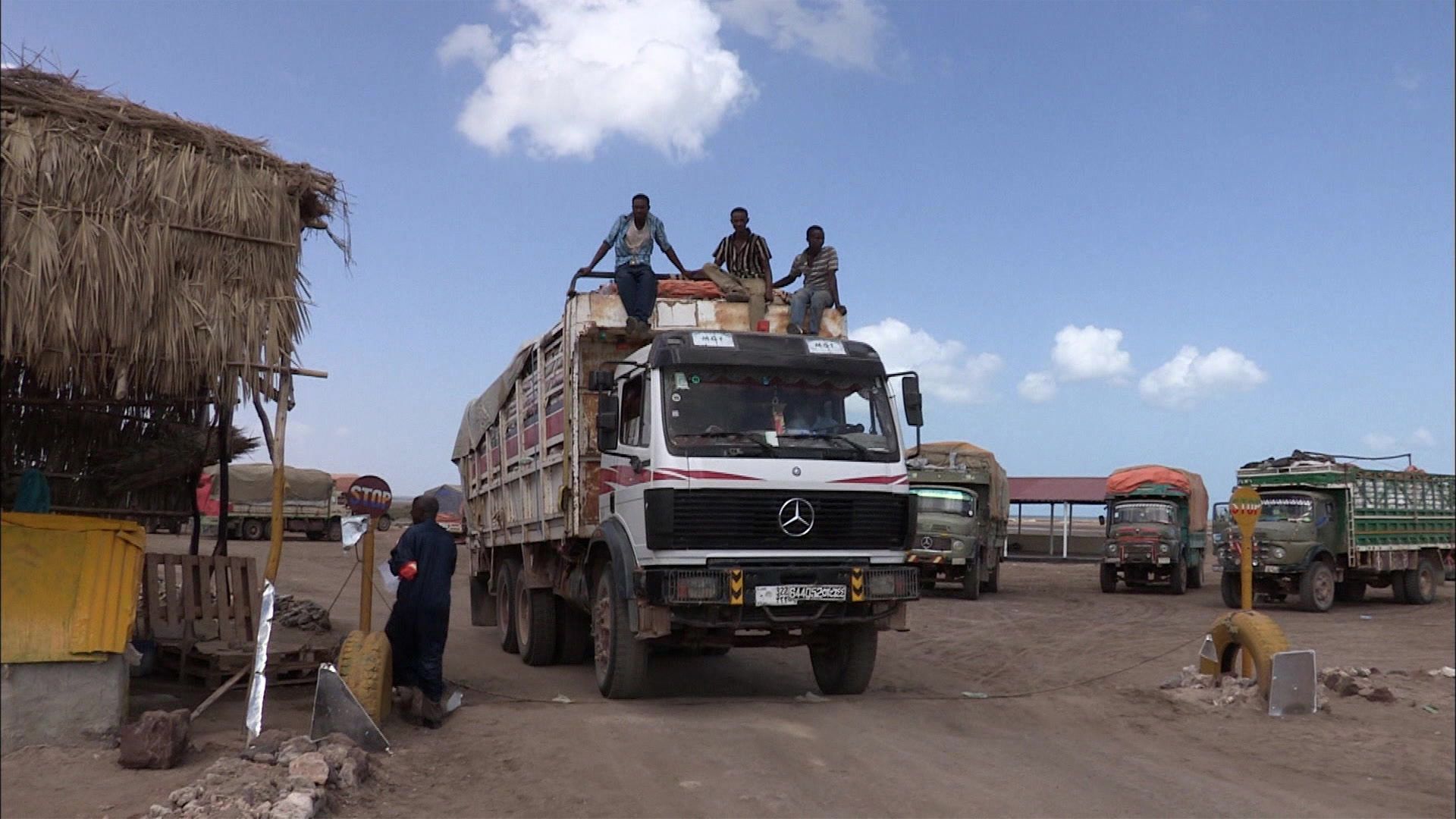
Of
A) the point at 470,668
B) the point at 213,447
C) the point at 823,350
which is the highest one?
the point at 823,350

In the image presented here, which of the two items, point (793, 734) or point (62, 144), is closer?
point (62, 144)

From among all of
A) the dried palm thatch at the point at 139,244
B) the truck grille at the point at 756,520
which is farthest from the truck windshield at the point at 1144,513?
the dried palm thatch at the point at 139,244

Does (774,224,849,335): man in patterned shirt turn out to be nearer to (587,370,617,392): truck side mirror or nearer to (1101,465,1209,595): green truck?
(587,370,617,392): truck side mirror

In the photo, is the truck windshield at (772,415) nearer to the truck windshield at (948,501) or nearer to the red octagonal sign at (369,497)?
the red octagonal sign at (369,497)

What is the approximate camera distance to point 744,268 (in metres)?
10.8

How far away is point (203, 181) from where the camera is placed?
729 centimetres

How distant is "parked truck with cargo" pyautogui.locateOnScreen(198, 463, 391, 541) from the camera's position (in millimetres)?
38969

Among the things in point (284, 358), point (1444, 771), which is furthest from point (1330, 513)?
point (284, 358)

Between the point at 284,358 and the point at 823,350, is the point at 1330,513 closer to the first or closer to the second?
the point at 823,350

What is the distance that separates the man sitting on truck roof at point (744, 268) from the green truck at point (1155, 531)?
16.0 meters

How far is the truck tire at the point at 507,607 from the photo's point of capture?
12.7m

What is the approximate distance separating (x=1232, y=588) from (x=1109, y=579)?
14.5 feet

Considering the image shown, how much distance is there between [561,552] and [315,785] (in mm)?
4567

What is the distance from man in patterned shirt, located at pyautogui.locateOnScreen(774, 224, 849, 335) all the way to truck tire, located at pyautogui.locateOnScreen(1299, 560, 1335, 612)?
13.2m
